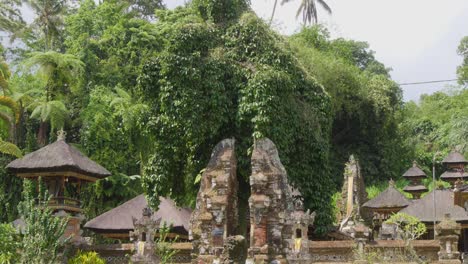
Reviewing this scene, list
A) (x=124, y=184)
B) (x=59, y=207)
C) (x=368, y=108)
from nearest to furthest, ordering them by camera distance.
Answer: (x=59, y=207), (x=124, y=184), (x=368, y=108)

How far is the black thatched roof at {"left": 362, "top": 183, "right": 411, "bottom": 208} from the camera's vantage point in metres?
26.4

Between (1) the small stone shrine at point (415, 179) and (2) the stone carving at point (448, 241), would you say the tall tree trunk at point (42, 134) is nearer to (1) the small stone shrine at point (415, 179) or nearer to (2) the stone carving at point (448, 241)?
(1) the small stone shrine at point (415, 179)

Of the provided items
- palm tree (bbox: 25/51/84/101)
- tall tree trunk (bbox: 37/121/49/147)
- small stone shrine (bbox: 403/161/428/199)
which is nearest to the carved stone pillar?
palm tree (bbox: 25/51/84/101)

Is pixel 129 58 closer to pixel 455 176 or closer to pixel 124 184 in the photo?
pixel 124 184

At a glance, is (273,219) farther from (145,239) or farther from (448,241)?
A: (448,241)

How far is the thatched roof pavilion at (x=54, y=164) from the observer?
17.9 meters

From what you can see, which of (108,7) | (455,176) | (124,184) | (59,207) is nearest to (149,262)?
(59,207)

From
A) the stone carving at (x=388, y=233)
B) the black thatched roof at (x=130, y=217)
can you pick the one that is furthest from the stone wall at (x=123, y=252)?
the stone carving at (x=388, y=233)

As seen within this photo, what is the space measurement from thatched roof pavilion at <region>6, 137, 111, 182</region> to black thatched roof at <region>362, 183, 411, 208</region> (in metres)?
13.1

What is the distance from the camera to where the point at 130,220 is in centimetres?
2142

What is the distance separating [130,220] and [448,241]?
10776mm

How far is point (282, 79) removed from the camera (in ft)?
60.4

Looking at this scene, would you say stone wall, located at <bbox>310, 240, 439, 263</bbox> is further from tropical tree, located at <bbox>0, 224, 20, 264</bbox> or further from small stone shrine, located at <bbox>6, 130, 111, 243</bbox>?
tropical tree, located at <bbox>0, 224, 20, 264</bbox>

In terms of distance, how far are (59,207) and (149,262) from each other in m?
3.65
